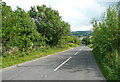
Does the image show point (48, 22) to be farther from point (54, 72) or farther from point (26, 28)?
point (54, 72)

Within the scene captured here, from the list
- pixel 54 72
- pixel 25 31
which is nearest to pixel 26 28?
pixel 25 31

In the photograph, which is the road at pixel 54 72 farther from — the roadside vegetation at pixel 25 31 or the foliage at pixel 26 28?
the foliage at pixel 26 28

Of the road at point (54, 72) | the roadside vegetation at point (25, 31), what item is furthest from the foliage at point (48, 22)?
the road at point (54, 72)

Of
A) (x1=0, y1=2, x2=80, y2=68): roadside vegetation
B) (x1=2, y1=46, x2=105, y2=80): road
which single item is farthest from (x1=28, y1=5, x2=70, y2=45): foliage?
(x1=2, y1=46, x2=105, y2=80): road

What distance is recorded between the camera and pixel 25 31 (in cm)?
1689

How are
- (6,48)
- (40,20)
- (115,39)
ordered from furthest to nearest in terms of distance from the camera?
(40,20), (6,48), (115,39)

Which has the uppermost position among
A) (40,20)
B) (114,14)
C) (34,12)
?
(34,12)

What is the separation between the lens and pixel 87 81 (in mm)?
6160

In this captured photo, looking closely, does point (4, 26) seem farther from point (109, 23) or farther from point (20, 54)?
point (109, 23)

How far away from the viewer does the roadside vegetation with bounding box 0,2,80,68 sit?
1249cm

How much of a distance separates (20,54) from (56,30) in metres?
14.7

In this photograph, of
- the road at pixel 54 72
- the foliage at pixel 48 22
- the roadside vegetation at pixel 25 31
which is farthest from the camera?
the foliage at pixel 48 22

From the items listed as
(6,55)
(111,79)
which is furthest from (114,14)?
(6,55)

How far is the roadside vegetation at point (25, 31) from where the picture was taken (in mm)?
12492
